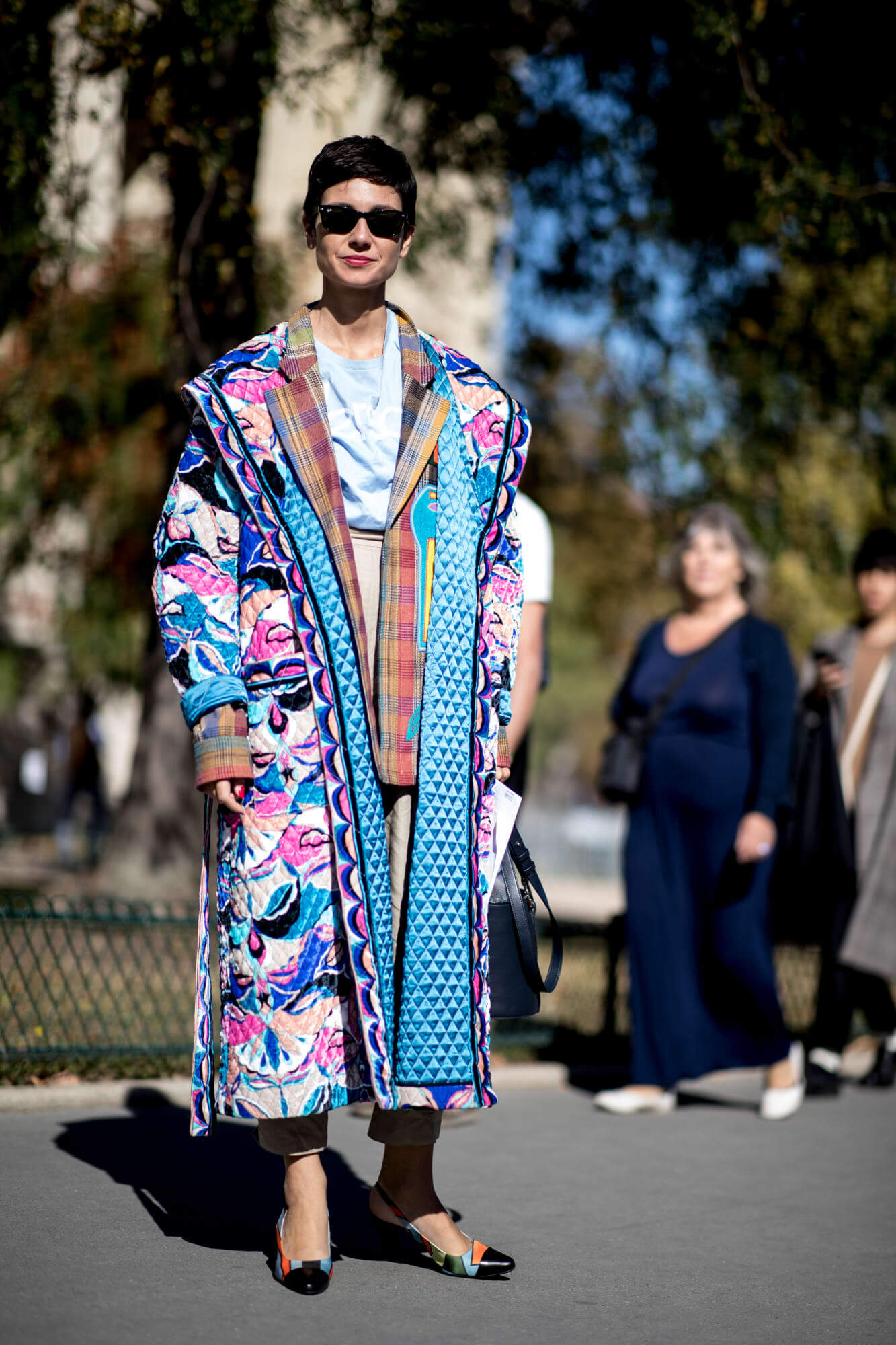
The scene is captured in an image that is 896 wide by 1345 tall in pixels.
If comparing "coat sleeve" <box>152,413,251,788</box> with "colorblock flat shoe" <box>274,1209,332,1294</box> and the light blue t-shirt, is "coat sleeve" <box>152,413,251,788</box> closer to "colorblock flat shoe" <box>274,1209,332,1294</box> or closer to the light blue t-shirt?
the light blue t-shirt

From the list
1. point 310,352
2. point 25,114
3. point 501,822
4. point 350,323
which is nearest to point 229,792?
point 501,822

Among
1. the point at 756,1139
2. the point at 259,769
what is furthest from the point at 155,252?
the point at 259,769

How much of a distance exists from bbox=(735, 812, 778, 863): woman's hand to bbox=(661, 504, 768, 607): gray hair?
99 centimetres

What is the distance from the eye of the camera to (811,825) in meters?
7.00

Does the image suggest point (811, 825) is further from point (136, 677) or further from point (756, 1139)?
point (136, 677)

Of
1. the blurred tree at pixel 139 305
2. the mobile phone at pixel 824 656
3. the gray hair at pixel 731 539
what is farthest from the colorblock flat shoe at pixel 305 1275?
the blurred tree at pixel 139 305

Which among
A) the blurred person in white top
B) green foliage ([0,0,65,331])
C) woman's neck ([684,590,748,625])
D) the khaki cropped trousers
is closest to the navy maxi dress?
woman's neck ([684,590,748,625])

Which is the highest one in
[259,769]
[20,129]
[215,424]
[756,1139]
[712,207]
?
[712,207]

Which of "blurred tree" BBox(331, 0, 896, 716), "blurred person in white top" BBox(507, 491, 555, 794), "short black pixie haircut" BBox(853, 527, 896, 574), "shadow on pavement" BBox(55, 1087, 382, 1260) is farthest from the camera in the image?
"blurred tree" BBox(331, 0, 896, 716)

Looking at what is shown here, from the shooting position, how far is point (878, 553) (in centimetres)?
735

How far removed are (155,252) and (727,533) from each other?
35.1ft

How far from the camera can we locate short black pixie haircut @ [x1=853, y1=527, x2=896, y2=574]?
7336 millimetres

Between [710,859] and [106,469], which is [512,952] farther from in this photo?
[106,469]

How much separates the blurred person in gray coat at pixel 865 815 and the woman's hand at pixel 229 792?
4212 mm
